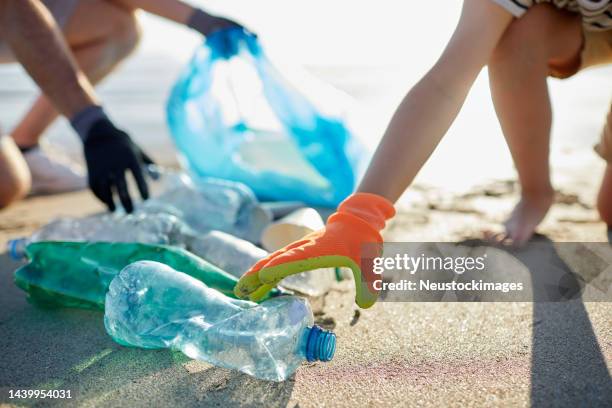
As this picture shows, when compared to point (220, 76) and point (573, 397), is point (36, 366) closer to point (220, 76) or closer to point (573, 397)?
point (573, 397)

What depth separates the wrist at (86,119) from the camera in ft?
5.48

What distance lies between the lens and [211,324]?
1027 mm

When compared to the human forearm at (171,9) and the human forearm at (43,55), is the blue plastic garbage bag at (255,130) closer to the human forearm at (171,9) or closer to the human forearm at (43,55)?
the human forearm at (171,9)

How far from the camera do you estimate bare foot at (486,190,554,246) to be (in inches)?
64.3

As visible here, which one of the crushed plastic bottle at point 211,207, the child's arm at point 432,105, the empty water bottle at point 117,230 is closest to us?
the child's arm at point 432,105

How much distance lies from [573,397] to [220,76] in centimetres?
160

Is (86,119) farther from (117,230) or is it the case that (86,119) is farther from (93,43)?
(93,43)

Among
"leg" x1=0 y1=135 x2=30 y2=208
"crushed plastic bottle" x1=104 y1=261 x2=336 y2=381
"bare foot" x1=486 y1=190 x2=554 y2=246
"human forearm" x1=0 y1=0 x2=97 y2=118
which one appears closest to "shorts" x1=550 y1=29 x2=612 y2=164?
"bare foot" x1=486 y1=190 x2=554 y2=246

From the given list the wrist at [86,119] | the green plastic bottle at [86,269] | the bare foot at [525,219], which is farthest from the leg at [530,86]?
the wrist at [86,119]

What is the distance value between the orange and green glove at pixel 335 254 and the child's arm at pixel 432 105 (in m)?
0.07

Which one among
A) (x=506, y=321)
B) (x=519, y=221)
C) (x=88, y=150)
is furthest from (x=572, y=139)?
(x=88, y=150)

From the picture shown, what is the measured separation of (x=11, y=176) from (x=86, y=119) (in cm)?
67

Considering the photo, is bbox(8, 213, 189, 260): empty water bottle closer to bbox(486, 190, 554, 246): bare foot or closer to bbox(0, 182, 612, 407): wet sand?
bbox(0, 182, 612, 407): wet sand

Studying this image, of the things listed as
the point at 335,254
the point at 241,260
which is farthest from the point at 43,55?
the point at 335,254
